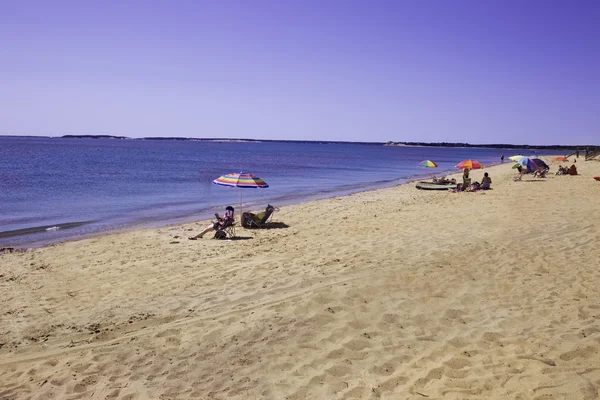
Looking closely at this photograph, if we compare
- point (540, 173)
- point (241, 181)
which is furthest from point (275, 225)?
point (540, 173)

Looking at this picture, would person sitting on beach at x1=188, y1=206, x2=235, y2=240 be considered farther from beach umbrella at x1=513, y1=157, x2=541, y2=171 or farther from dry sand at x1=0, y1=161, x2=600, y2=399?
beach umbrella at x1=513, y1=157, x2=541, y2=171

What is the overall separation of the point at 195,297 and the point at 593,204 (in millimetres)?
14637

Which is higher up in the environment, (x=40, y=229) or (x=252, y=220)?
(x=252, y=220)

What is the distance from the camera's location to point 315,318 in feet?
20.4

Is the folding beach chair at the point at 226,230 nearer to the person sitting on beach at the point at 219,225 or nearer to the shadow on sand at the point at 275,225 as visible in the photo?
the person sitting on beach at the point at 219,225

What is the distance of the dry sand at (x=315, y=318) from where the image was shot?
474 cm

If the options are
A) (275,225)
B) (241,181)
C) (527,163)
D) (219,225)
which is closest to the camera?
(219,225)

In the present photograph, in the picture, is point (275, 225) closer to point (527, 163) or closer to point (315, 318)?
point (315, 318)

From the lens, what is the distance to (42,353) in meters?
5.56

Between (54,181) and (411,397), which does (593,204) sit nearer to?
(411,397)

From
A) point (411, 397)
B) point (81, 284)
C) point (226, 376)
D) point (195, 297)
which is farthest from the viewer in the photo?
point (81, 284)

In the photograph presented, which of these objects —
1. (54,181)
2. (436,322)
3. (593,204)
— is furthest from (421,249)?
(54,181)

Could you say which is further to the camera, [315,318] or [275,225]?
[275,225]

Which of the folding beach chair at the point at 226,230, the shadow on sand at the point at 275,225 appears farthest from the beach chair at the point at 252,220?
the folding beach chair at the point at 226,230
